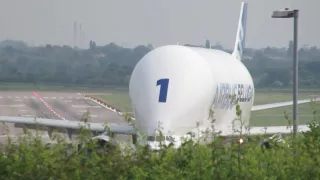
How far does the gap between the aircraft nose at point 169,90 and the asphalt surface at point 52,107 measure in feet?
74.5

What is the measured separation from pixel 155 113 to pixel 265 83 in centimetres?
3746

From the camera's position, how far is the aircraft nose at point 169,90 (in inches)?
921

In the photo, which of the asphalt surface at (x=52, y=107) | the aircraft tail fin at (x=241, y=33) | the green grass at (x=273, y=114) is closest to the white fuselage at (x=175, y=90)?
the aircraft tail fin at (x=241, y=33)

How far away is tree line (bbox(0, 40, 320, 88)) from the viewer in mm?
60531

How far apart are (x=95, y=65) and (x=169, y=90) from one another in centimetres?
4398

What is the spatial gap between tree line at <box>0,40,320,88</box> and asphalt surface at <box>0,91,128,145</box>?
6.24 ft

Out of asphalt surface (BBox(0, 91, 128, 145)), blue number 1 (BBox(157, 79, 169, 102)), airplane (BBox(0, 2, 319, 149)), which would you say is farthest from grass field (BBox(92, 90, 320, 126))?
blue number 1 (BBox(157, 79, 169, 102))

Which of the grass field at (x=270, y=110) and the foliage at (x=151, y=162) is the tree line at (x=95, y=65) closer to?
the grass field at (x=270, y=110)

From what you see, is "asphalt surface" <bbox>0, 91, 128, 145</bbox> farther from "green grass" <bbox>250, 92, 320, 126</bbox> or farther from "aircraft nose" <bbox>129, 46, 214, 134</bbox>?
"aircraft nose" <bbox>129, 46, 214, 134</bbox>

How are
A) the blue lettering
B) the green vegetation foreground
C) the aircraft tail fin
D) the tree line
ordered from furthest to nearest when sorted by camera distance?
the tree line → the aircraft tail fin → the blue lettering → the green vegetation foreground

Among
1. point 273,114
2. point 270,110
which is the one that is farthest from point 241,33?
point 270,110

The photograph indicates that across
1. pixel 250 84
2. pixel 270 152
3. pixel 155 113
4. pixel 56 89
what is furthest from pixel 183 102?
pixel 56 89

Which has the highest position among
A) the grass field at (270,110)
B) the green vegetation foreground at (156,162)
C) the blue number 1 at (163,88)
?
the blue number 1 at (163,88)

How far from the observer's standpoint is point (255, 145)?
1307 cm
